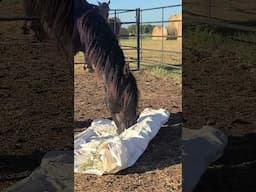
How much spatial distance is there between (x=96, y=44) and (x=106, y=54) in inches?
2.3

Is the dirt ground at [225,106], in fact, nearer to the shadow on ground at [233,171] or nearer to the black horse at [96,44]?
the shadow on ground at [233,171]

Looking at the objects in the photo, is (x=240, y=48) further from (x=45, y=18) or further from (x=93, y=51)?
(x=45, y=18)

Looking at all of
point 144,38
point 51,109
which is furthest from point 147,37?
point 51,109

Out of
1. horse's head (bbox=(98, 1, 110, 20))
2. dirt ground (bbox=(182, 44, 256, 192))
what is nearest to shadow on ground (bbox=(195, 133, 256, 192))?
dirt ground (bbox=(182, 44, 256, 192))

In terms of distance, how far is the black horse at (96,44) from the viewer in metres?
2.05

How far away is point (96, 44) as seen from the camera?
214cm

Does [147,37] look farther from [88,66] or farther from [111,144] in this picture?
[111,144]

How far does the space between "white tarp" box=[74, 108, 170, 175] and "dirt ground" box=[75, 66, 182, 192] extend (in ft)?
0.10

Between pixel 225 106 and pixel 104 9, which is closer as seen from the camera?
pixel 104 9

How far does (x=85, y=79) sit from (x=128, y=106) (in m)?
0.24

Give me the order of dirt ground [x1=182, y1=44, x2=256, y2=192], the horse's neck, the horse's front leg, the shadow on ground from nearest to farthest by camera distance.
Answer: the horse's neck < the horse's front leg < dirt ground [x1=182, y1=44, x2=256, y2=192] < the shadow on ground

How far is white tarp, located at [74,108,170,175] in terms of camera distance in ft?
7.15

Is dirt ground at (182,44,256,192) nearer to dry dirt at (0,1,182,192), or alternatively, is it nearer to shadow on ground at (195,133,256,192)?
shadow on ground at (195,133,256,192)

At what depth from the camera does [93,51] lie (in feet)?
7.06
